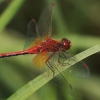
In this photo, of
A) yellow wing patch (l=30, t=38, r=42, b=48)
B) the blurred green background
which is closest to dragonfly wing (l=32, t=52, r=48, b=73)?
yellow wing patch (l=30, t=38, r=42, b=48)

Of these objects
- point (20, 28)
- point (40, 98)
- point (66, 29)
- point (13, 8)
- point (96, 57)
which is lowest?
point (96, 57)

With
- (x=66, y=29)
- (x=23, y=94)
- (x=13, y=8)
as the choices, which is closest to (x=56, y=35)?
(x=66, y=29)

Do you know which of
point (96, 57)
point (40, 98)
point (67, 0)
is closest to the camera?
point (40, 98)

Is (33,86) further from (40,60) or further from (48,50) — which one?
(48,50)

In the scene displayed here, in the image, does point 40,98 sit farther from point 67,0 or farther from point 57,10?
point 67,0

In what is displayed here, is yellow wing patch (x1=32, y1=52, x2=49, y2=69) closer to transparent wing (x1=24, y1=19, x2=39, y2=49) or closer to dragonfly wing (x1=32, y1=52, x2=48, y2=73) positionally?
dragonfly wing (x1=32, y1=52, x2=48, y2=73)

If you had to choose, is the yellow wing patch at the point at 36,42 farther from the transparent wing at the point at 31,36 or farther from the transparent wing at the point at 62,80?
the transparent wing at the point at 62,80

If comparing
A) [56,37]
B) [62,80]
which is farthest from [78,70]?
[56,37]

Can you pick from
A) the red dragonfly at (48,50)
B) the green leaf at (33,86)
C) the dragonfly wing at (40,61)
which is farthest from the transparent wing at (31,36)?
the green leaf at (33,86)
